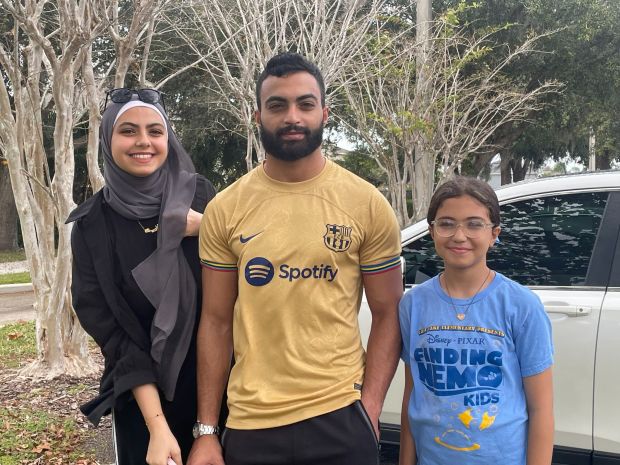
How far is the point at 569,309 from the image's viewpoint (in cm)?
289

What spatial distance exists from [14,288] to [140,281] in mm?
11782

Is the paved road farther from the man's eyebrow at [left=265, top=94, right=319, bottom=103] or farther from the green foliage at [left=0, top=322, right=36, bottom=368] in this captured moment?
the man's eyebrow at [left=265, top=94, right=319, bottom=103]

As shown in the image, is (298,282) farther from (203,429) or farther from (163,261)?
(203,429)

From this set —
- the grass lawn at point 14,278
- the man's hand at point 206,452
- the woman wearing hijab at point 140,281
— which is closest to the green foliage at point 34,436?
the woman wearing hijab at point 140,281

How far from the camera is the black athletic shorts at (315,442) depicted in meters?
1.84

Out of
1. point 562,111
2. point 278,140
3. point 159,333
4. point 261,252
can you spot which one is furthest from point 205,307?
point 562,111

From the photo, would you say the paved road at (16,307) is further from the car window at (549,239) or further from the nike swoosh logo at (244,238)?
the nike swoosh logo at (244,238)

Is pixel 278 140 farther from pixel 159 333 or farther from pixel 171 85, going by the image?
pixel 171 85

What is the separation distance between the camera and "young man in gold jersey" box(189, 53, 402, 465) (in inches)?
73.2

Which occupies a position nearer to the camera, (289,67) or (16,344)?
(289,67)


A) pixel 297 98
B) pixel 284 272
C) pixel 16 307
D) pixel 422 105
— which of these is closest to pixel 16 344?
pixel 16 307

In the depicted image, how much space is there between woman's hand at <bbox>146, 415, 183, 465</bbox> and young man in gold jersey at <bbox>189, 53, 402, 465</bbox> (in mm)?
84

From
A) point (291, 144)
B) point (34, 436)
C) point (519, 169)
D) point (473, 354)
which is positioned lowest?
point (34, 436)

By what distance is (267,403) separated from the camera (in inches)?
73.1
